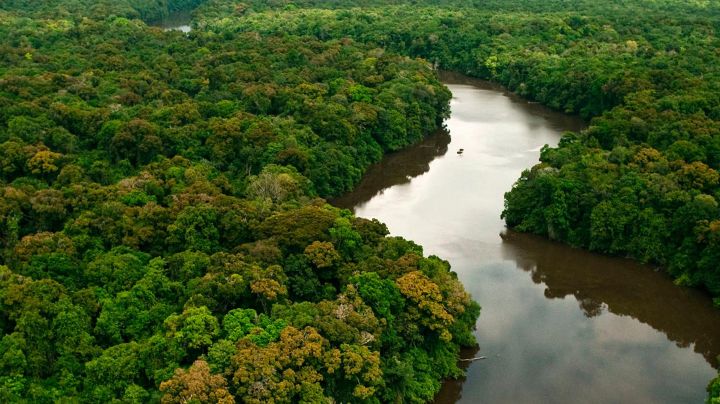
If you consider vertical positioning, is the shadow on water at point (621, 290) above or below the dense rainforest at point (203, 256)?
below

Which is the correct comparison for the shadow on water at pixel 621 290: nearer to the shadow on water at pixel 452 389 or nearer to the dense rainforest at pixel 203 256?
the dense rainforest at pixel 203 256

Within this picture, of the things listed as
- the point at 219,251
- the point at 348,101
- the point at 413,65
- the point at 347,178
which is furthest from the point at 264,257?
the point at 413,65

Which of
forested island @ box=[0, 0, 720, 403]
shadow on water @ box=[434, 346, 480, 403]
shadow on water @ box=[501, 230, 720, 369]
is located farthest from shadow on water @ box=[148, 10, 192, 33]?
shadow on water @ box=[434, 346, 480, 403]

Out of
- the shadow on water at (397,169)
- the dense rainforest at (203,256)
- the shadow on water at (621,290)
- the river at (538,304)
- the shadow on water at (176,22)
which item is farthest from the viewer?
the shadow on water at (176,22)

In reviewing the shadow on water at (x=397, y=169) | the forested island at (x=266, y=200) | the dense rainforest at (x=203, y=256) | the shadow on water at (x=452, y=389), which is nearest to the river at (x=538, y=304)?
the shadow on water at (x=452, y=389)

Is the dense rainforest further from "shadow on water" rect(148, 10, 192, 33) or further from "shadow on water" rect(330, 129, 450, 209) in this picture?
"shadow on water" rect(148, 10, 192, 33)
